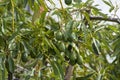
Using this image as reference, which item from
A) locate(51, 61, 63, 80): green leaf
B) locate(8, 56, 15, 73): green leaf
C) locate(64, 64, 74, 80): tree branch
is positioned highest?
locate(8, 56, 15, 73): green leaf

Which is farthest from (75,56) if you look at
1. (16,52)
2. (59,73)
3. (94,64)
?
(94,64)

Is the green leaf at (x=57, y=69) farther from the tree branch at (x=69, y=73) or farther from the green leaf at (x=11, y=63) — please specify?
the tree branch at (x=69, y=73)

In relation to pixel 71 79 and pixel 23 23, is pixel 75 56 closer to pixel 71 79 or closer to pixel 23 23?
pixel 23 23

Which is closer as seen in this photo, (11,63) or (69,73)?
(11,63)

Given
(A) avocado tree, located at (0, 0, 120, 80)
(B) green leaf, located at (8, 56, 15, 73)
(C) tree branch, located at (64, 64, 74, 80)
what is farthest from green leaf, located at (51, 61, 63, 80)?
(C) tree branch, located at (64, 64, 74, 80)

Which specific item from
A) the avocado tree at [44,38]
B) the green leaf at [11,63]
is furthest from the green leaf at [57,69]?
the green leaf at [11,63]

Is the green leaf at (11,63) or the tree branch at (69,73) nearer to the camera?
the green leaf at (11,63)

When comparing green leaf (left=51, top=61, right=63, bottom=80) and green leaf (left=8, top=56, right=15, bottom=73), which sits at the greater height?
green leaf (left=8, top=56, right=15, bottom=73)

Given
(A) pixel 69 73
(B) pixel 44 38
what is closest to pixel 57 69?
(B) pixel 44 38

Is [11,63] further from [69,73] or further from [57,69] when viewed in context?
[69,73]

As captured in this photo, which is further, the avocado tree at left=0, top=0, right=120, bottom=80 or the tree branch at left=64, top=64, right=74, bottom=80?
the tree branch at left=64, top=64, right=74, bottom=80

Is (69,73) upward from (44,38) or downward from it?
downward

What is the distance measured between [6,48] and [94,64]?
42cm

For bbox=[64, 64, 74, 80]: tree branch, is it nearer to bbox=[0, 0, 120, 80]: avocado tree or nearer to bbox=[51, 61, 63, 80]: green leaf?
bbox=[0, 0, 120, 80]: avocado tree
